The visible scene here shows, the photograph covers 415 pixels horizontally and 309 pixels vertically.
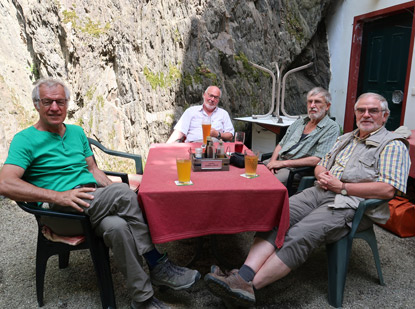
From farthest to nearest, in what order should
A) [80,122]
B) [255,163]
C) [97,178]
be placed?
[80,122] → [97,178] → [255,163]

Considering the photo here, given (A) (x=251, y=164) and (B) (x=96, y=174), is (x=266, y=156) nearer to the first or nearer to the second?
(A) (x=251, y=164)

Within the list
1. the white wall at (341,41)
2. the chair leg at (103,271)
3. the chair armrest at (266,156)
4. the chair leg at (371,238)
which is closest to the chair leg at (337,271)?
the chair leg at (371,238)

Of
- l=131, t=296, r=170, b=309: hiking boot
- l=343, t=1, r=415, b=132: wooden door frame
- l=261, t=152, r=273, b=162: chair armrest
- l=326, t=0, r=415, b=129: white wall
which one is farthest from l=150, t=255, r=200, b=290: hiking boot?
l=326, t=0, r=415, b=129: white wall

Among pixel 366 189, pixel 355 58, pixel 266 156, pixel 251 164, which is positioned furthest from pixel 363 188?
pixel 355 58

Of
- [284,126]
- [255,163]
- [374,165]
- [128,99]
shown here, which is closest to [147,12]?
[128,99]

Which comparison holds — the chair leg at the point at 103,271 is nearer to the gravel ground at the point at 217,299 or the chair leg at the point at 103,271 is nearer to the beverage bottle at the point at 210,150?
the gravel ground at the point at 217,299

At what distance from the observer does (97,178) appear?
2174 mm

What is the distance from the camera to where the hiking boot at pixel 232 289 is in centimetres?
161

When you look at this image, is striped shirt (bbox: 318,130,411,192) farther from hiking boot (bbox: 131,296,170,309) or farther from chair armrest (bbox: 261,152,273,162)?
hiking boot (bbox: 131,296,170,309)

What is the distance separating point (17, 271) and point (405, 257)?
9.76ft

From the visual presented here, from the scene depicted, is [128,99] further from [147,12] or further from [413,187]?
[413,187]

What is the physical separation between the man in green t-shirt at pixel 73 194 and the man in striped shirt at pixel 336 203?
320 millimetres

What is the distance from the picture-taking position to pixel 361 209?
1822 mm

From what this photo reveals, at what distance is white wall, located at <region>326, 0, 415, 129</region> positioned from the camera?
5199mm
